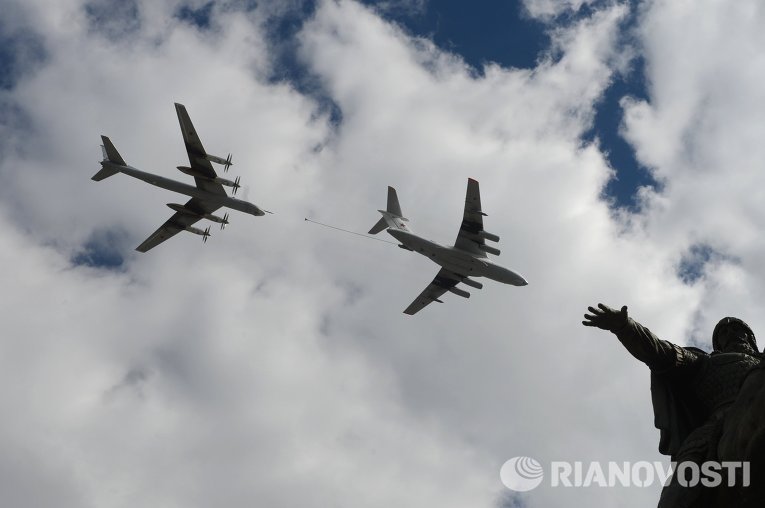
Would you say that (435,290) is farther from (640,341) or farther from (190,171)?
(640,341)

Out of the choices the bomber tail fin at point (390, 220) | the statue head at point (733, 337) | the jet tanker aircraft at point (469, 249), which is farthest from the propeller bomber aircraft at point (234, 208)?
the statue head at point (733, 337)

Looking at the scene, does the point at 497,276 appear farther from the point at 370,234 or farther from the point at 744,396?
the point at 744,396

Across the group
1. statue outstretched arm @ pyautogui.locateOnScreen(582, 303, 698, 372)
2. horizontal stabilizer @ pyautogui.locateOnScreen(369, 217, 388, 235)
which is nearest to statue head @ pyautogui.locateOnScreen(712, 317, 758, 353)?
statue outstretched arm @ pyautogui.locateOnScreen(582, 303, 698, 372)

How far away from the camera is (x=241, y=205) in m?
56.4

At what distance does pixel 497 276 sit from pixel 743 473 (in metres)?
49.2

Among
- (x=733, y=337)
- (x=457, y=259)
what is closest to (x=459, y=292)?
(x=457, y=259)

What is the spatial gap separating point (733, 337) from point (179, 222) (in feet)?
189

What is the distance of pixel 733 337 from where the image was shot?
11078mm

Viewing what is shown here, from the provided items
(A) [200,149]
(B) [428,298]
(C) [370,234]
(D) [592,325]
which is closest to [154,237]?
(A) [200,149]

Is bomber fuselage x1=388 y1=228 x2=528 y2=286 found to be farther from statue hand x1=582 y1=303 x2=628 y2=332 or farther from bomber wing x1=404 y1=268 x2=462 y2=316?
statue hand x1=582 y1=303 x2=628 y2=332

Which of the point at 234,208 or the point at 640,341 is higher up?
the point at 234,208

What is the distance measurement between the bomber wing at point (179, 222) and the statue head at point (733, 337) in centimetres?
5206

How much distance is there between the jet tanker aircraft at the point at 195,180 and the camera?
56.5 m

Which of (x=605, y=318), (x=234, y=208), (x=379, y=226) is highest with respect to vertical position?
(x=379, y=226)
